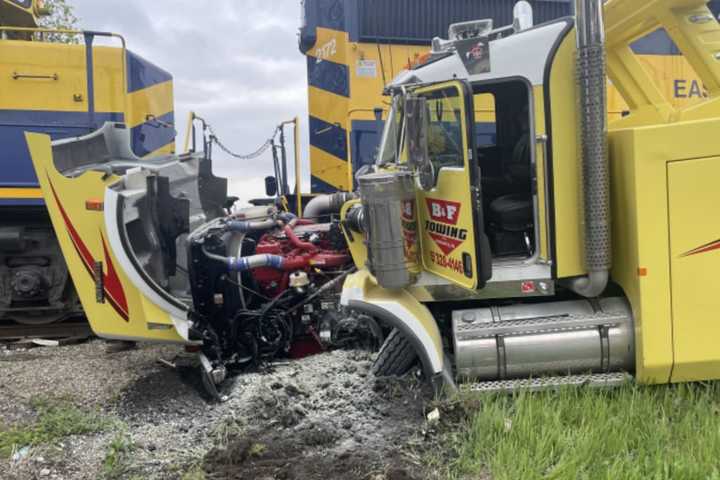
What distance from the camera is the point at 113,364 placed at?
526cm

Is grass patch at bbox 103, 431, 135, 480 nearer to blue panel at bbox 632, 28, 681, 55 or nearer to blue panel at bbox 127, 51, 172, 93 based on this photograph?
blue panel at bbox 127, 51, 172, 93

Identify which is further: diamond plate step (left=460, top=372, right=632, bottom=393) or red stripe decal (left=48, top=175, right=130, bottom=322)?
red stripe decal (left=48, top=175, right=130, bottom=322)

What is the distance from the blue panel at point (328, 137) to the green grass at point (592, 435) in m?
4.50

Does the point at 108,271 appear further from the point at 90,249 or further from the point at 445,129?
the point at 445,129

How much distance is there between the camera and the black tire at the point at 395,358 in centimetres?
404

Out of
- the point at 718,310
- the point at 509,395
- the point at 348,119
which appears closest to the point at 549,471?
the point at 509,395

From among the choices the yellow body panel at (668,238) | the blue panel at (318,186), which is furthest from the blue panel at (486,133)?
the blue panel at (318,186)

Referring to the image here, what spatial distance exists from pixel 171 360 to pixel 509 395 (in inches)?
120

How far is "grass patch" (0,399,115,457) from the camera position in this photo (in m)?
3.63

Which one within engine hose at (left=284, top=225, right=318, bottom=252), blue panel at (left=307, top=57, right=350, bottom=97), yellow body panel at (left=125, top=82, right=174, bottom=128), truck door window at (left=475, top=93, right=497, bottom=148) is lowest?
engine hose at (left=284, top=225, right=318, bottom=252)

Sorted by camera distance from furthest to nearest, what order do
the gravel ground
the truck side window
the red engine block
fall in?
the red engine block → the truck side window → the gravel ground

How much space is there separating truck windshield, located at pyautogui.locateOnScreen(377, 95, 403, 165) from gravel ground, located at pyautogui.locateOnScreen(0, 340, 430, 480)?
4.79 ft

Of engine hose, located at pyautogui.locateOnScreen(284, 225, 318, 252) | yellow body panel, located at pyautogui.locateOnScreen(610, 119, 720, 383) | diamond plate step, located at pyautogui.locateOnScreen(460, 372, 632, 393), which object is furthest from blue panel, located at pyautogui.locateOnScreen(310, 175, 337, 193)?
yellow body panel, located at pyautogui.locateOnScreen(610, 119, 720, 383)

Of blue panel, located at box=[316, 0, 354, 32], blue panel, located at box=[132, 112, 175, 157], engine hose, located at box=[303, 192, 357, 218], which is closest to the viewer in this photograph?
engine hose, located at box=[303, 192, 357, 218]
